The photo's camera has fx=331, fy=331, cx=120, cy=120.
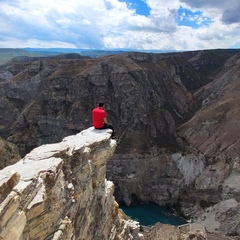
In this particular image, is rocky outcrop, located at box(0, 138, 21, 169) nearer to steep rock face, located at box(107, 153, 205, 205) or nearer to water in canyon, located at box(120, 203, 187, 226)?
water in canyon, located at box(120, 203, 187, 226)

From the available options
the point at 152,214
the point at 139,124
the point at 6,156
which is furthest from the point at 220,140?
the point at 6,156

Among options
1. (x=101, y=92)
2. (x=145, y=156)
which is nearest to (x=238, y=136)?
(x=145, y=156)

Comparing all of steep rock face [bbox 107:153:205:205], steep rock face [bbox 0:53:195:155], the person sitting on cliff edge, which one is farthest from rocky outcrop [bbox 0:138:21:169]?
steep rock face [bbox 0:53:195:155]

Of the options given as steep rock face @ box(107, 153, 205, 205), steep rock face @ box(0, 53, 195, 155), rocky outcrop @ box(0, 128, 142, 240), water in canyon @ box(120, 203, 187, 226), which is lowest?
water in canyon @ box(120, 203, 187, 226)

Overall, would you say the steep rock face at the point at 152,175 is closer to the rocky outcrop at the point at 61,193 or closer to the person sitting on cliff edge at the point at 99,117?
the rocky outcrop at the point at 61,193

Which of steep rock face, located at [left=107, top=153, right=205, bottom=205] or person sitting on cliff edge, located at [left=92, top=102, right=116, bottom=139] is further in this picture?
steep rock face, located at [left=107, top=153, right=205, bottom=205]

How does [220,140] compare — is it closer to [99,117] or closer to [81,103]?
[81,103]
